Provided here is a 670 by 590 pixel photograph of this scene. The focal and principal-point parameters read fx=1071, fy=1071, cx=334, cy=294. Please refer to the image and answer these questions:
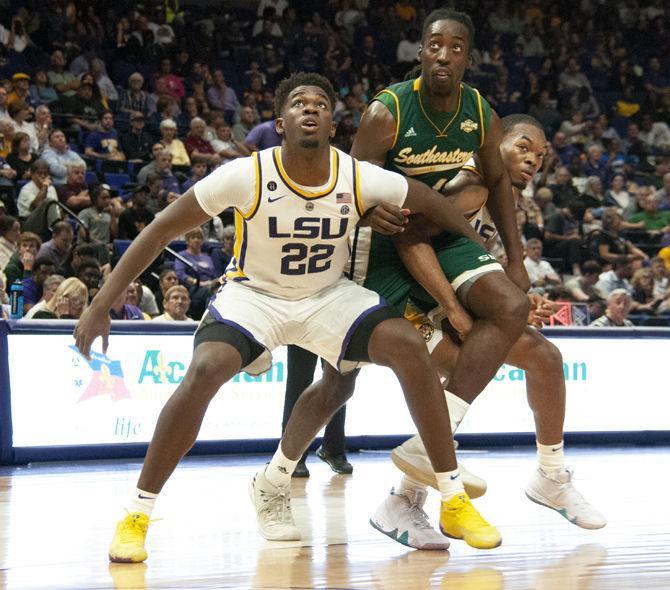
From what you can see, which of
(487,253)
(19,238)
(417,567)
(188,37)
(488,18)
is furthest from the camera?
(488,18)

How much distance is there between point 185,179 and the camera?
39.3 ft

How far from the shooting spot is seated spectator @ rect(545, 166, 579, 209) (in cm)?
1441

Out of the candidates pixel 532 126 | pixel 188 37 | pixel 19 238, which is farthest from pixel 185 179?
pixel 532 126

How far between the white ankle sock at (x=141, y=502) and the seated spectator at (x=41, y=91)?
9.48 meters

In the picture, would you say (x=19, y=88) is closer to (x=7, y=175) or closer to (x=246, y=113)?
(x=7, y=175)

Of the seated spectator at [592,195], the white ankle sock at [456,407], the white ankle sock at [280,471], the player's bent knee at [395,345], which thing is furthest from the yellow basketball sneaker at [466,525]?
the seated spectator at [592,195]

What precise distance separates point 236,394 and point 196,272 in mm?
3037

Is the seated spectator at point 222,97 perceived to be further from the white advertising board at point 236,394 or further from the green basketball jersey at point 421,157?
the green basketball jersey at point 421,157

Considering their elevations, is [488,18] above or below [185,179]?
above

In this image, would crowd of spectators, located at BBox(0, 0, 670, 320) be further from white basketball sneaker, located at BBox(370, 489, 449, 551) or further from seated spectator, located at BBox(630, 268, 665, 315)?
white basketball sneaker, located at BBox(370, 489, 449, 551)

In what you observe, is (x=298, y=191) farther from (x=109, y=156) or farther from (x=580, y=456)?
(x=109, y=156)

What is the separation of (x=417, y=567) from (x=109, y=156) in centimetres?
936

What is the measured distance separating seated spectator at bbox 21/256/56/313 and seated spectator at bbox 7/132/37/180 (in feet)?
7.64

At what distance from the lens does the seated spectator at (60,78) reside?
12.8 meters
